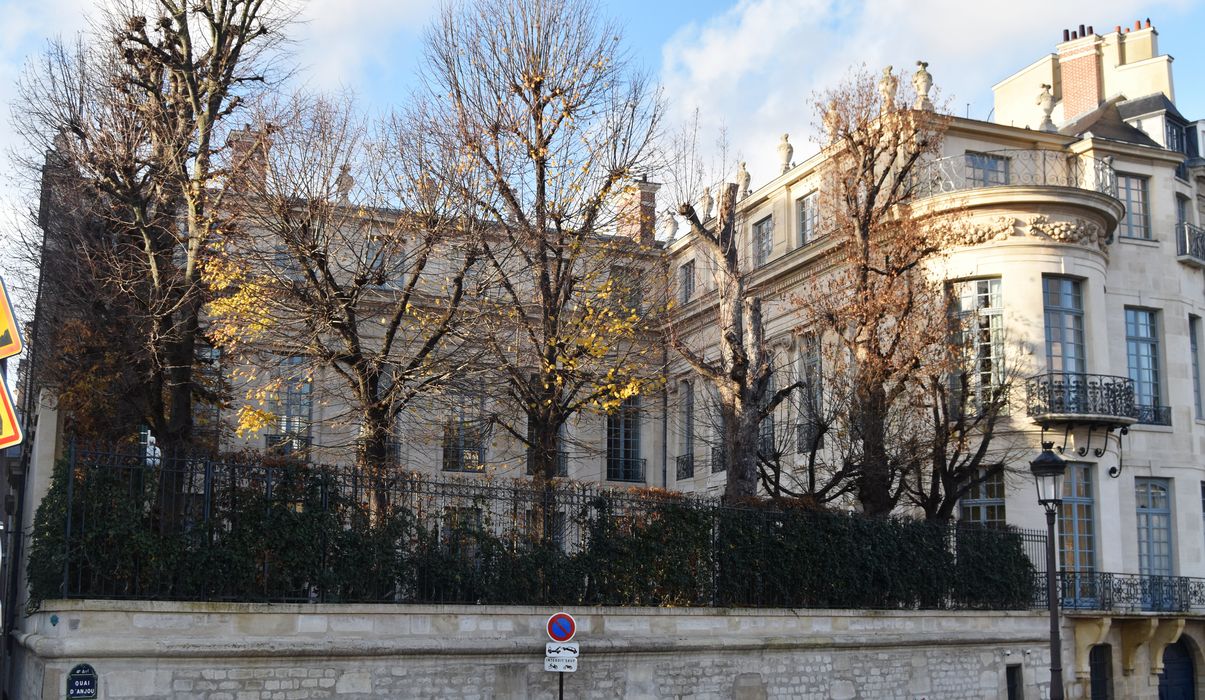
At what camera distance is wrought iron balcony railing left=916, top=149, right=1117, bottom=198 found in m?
23.8

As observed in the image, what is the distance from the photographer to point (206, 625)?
11.5 metres

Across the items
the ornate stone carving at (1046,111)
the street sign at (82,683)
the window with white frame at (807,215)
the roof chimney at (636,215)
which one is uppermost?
the ornate stone carving at (1046,111)

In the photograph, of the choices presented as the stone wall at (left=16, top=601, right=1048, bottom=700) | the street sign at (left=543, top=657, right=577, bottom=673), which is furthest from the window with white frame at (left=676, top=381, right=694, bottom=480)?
the street sign at (left=543, top=657, right=577, bottom=673)

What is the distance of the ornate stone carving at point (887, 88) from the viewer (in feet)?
67.3

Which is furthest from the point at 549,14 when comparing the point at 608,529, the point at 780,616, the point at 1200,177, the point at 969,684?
the point at 1200,177

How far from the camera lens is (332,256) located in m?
16.1

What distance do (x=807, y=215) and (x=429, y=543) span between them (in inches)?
618

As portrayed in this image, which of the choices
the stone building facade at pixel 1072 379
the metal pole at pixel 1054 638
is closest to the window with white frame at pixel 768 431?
the stone building facade at pixel 1072 379

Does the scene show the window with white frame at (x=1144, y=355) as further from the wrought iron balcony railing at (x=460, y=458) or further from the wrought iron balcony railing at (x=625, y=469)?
the wrought iron balcony railing at (x=625, y=469)

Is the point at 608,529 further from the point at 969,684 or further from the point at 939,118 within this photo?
the point at 939,118

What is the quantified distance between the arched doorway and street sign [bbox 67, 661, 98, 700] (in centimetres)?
1895

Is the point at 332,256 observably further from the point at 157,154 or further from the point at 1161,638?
the point at 1161,638

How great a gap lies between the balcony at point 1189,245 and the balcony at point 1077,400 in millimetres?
3632

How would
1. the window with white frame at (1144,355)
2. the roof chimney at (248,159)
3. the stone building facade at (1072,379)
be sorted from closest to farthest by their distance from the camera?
1. the roof chimney at (248,159)
2. the stone building facade at (1072,379)
3. the window with white frame at (1144,355)
